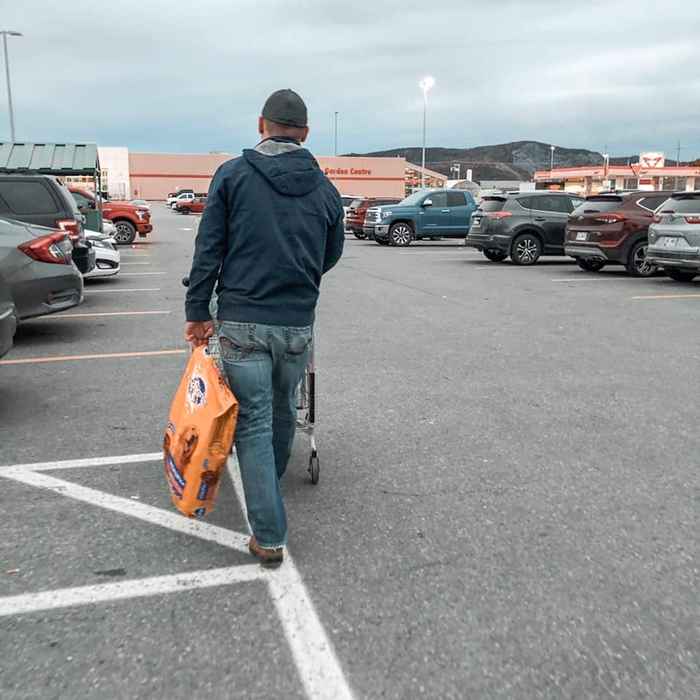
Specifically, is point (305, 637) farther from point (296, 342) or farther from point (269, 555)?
point (296, 342)

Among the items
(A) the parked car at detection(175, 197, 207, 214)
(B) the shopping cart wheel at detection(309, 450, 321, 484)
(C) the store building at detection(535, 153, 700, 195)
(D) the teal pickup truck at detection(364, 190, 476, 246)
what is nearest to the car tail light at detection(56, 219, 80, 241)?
(B) the shopping cart wheel at detection(309, 450, 321, 484)

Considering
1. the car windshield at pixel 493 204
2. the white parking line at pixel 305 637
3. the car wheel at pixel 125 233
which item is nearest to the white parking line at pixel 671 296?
the car windshield at pixel 493 204

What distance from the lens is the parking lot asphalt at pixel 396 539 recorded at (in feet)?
8.07

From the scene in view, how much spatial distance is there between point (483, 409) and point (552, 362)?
1830 millimetres

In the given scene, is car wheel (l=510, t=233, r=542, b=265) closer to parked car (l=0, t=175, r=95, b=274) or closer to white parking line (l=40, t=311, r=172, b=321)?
white parking line (l=40, t=311, r=172, b=321)

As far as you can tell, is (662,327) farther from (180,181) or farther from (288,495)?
(180,181)

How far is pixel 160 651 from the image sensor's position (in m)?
2.53

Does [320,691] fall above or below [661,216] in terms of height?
below

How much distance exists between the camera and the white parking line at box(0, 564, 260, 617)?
2830 millimetres

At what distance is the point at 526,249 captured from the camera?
1700 cm

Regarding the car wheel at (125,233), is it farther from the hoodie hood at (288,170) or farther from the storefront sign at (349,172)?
the storefront sign at (349,172)

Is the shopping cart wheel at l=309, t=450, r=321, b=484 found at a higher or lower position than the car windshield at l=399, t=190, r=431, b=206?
lower

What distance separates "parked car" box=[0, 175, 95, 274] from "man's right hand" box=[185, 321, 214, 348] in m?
7.72

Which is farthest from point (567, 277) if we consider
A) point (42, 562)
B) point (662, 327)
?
point (42, 562)
